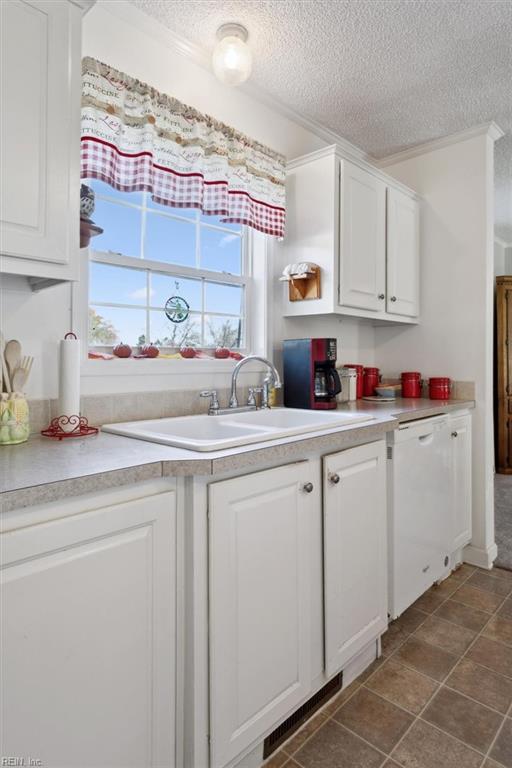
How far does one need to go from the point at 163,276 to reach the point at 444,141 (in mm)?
2038

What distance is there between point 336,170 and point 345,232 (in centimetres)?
29

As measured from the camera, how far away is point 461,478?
256 cm

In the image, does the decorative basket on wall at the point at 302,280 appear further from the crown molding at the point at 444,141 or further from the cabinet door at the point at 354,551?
the crown molding at the point at 444,141

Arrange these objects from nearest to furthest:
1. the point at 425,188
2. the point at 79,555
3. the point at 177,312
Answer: the point at 79,555, the point at 177,312, the point at 425,188

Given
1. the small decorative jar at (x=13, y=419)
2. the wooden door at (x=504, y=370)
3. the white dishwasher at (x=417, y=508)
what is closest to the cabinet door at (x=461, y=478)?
the white dishwasher at (x=417, y=508)

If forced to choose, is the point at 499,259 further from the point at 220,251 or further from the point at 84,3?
the point at 84,3

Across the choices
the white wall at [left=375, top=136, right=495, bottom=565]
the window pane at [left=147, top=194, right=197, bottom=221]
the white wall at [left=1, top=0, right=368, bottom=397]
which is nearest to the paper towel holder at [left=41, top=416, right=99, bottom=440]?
the white wall at [left=1, top=0, right=368, bottom=397]

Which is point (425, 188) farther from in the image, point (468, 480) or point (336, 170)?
point (468, 480)

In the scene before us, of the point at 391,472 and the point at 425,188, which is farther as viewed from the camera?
the point at 425,188

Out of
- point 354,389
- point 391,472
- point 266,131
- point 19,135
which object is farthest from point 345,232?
point 19,135

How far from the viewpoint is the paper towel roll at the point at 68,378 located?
1.47 metres

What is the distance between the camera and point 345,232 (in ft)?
7.54

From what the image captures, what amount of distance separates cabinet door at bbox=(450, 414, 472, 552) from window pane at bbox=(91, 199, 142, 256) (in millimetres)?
1835

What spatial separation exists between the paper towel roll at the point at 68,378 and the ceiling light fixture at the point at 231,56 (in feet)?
4.08
